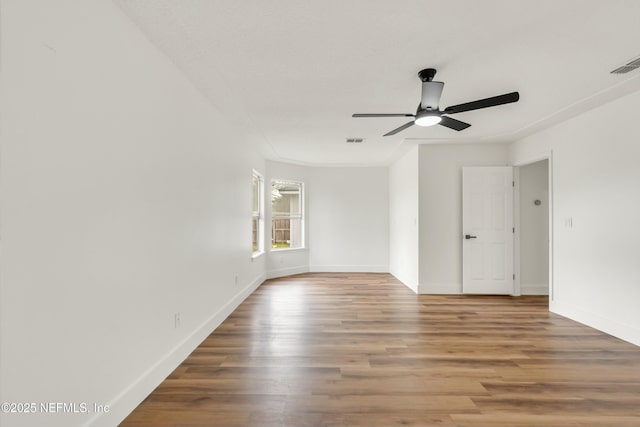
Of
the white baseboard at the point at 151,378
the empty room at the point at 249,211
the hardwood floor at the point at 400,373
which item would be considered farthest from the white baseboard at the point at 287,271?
the white baseboard at the point at 151,378

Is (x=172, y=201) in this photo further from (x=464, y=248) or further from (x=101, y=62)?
(x=464, y=248)

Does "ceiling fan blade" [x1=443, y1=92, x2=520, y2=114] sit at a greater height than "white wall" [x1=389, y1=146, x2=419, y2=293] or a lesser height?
greater

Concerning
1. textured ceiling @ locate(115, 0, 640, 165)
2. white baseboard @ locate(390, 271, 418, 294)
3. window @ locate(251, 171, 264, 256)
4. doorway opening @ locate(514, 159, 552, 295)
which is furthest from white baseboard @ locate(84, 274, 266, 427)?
doorway opening @ locate(514, 159, 552, 295)

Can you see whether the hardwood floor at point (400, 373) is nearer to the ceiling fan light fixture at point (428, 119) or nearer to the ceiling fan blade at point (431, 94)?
the ceiling fan light fixture at point (428, 119)

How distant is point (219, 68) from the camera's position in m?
2.89

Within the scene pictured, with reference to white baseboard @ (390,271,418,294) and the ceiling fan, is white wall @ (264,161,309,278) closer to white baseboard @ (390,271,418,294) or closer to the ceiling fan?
white baseboard @ (390,271,418,294)

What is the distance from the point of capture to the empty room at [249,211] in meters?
1.54

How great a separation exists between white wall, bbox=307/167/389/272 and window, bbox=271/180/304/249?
233mm

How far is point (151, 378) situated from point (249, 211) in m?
3.33

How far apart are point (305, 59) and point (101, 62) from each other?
1418mm

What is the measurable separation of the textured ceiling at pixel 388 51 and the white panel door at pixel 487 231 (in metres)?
1.53

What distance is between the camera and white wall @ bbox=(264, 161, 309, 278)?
7023 mm

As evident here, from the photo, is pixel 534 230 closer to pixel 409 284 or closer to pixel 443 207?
pixel 443 207

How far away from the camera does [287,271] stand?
24.4 feet
